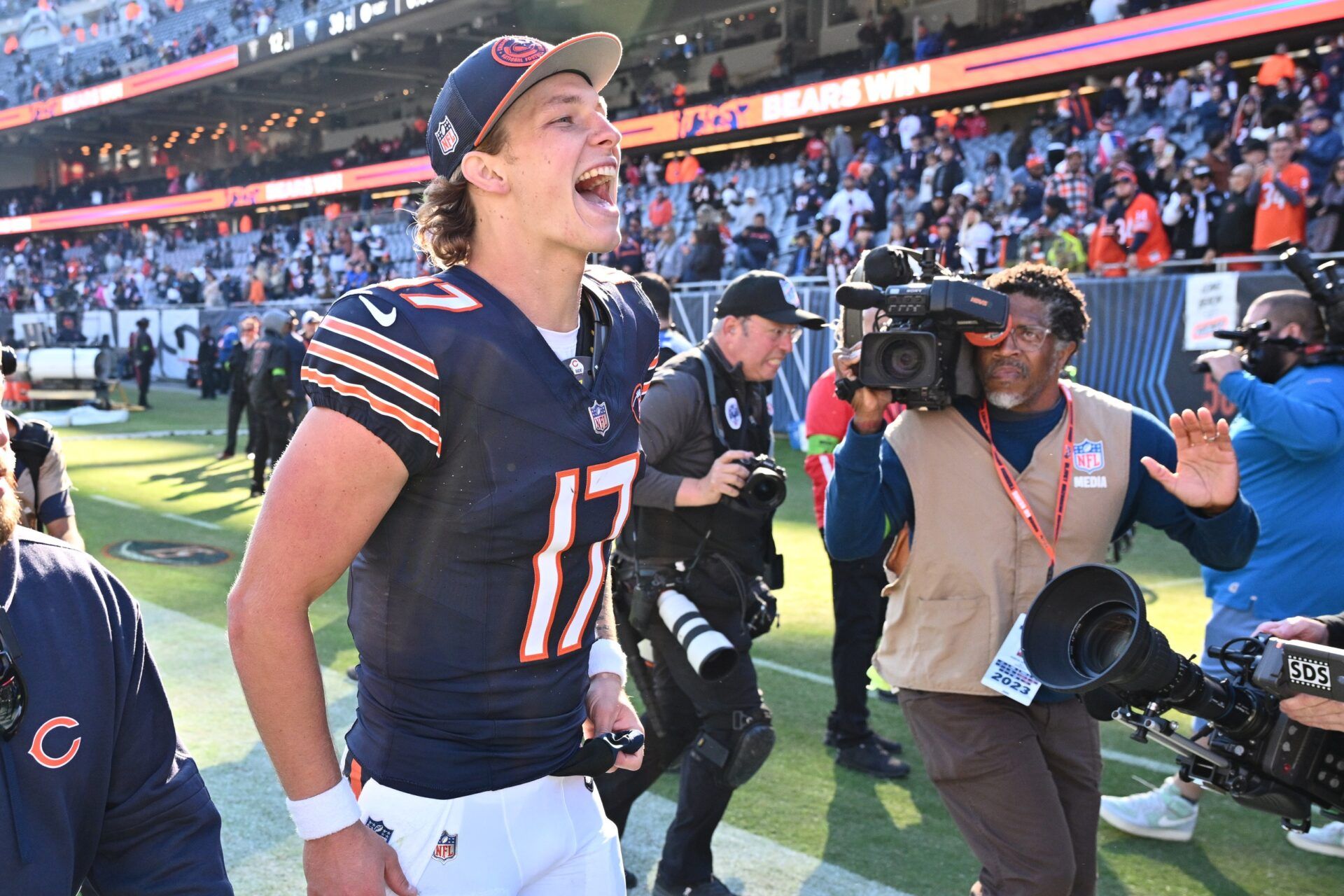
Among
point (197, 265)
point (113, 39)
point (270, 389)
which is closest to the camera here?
point (270, 389)

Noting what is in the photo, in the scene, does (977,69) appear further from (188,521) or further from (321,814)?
(321,814)

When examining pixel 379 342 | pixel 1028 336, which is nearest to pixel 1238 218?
pixel 1028 336

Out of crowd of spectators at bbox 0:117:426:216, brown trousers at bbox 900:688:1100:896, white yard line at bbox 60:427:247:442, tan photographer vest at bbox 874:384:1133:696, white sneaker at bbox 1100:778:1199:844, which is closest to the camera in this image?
brown trousers at bbox 900:688:1100:896

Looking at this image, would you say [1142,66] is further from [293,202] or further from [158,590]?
[293,202]

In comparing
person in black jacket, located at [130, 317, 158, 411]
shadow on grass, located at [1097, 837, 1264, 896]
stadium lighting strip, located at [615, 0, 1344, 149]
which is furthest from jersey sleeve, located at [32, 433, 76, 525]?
person in black jacket, located at [130, 317, 158, 411]

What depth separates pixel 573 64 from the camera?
2045 millimetres

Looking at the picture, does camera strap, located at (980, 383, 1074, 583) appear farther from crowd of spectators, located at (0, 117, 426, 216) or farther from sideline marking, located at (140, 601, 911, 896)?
crowd of spectators, located at (0, 117, 426, 216)

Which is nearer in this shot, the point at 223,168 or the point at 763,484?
the point at 763,484

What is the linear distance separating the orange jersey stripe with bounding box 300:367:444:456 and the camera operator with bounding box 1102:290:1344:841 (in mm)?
3278

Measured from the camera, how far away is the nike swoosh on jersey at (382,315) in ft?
5.72

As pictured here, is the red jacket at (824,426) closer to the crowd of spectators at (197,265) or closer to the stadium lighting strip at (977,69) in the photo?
the stadium lighting strip at (977,69)

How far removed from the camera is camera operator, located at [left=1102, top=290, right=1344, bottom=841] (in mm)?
4125

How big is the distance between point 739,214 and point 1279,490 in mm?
18394

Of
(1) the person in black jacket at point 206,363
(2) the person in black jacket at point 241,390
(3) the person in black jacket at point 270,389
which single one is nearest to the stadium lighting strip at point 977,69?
(3) the person in black jacket at point 270,389
